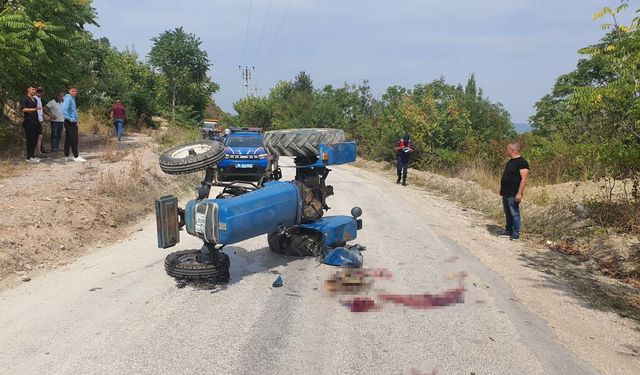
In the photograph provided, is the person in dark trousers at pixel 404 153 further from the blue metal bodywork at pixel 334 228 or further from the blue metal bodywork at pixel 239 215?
the blue metal bodywork at pixel 239 215

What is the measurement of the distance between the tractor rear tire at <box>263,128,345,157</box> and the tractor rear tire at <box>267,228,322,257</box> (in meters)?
1.08

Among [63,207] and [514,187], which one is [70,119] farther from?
[514,187]

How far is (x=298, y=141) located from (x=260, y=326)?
8.69 feet

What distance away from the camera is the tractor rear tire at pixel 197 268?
16.6 ft

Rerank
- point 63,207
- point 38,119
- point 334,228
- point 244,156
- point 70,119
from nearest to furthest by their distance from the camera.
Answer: point 334,228 → point 63,207 → point 38,119 → point 70,119 → point 244,156

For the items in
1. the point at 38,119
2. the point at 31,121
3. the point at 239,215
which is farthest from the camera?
the point at 38,119

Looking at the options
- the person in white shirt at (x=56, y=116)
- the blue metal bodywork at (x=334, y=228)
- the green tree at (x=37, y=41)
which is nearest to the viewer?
the blue metal bodywork at (x=334, y=228)

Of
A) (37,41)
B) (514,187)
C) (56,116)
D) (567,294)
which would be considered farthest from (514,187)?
(56,116)

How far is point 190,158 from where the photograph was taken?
5.33 metres

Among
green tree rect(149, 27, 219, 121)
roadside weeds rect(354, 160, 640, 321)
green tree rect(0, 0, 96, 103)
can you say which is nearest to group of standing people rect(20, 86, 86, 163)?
green tree rect(0, 0, 96, 103)

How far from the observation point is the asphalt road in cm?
367

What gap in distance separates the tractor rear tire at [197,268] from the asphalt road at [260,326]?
0.16 m

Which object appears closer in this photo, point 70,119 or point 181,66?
point 70,119

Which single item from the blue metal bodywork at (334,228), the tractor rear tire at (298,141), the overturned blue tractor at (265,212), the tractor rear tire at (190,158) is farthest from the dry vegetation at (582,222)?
the tractor rear tire at (190,158)
